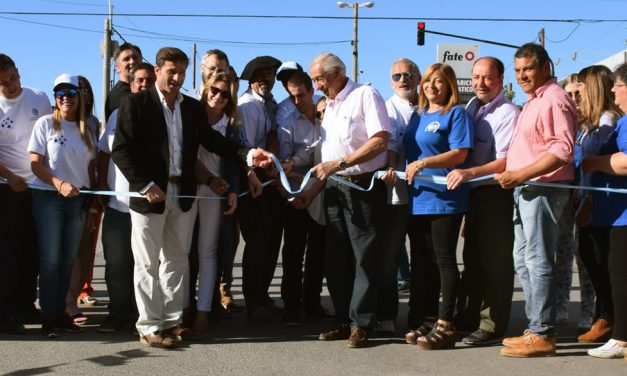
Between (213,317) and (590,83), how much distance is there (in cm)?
351

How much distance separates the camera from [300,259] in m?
6.52

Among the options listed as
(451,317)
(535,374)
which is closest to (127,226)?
(451,317)

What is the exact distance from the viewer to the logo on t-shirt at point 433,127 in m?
5.46

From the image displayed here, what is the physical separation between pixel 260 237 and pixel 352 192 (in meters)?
1.05

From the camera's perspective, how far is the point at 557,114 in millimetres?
5016

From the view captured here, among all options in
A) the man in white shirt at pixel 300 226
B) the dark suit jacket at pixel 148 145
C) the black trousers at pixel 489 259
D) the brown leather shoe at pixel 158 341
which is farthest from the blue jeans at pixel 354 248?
the brown leather shoe at pixel 158 341

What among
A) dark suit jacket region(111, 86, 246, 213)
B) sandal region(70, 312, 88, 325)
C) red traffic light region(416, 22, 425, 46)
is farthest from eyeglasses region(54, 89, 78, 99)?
red traffic light region(416, 22, 425, 46)

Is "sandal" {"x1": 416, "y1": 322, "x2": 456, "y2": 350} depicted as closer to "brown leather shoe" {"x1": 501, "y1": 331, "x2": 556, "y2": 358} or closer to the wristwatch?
"brown leather shoe" {"x1": 501, "y1": 331, "x2": 556, "y2": 358}

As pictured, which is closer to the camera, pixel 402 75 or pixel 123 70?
pixel 402 75

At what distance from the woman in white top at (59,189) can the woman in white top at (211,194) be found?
918 millimetres

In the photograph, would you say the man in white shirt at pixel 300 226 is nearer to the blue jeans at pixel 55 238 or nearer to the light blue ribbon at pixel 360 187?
the light blue ribbon at pixel 360 187

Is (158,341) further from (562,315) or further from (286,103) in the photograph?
(562,315)

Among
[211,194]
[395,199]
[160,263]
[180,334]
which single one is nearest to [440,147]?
[395,199]

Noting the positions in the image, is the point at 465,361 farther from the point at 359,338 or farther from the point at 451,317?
the point at 359,338
